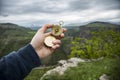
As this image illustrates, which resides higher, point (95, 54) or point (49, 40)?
point (49, 40)

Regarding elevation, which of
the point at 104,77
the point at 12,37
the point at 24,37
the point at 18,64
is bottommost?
the point at 12,37

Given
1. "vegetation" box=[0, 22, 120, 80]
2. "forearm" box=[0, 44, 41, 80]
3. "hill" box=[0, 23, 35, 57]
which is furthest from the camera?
"hill" box=[0, 23, 35, 57]

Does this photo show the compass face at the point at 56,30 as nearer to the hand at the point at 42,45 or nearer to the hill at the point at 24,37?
the hand at the point at 42,45

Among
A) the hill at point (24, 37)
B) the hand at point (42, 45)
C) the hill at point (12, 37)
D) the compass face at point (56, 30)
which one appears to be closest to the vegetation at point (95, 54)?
the hand at point (42, 45)

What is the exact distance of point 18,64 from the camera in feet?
6.59

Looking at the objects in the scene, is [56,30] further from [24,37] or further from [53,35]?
[24,37]

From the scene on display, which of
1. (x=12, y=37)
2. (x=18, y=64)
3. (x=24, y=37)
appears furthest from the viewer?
(x=12, y=37)

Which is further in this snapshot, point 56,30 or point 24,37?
point 24,37

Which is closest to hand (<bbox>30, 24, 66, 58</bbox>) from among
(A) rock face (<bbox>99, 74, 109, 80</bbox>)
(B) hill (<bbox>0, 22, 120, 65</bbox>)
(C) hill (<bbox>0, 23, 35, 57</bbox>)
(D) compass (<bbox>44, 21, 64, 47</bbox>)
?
(D) compass (<bbox>44, 21, 64, 47</bbox>)

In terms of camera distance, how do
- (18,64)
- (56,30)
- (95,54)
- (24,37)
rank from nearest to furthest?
(18,64) → (56,30) → (95,54) → (24,37)

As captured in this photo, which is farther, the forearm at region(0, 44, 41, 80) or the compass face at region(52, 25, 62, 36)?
the compass face at region(52, 25, 62, 36)

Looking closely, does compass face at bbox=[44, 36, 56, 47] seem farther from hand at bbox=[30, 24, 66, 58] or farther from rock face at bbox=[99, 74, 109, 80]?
rock face at bbox=[99, 74, 109, 80]

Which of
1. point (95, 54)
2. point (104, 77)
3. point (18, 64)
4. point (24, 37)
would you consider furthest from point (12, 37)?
point (18, 64)

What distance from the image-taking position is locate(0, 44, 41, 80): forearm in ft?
6.54
